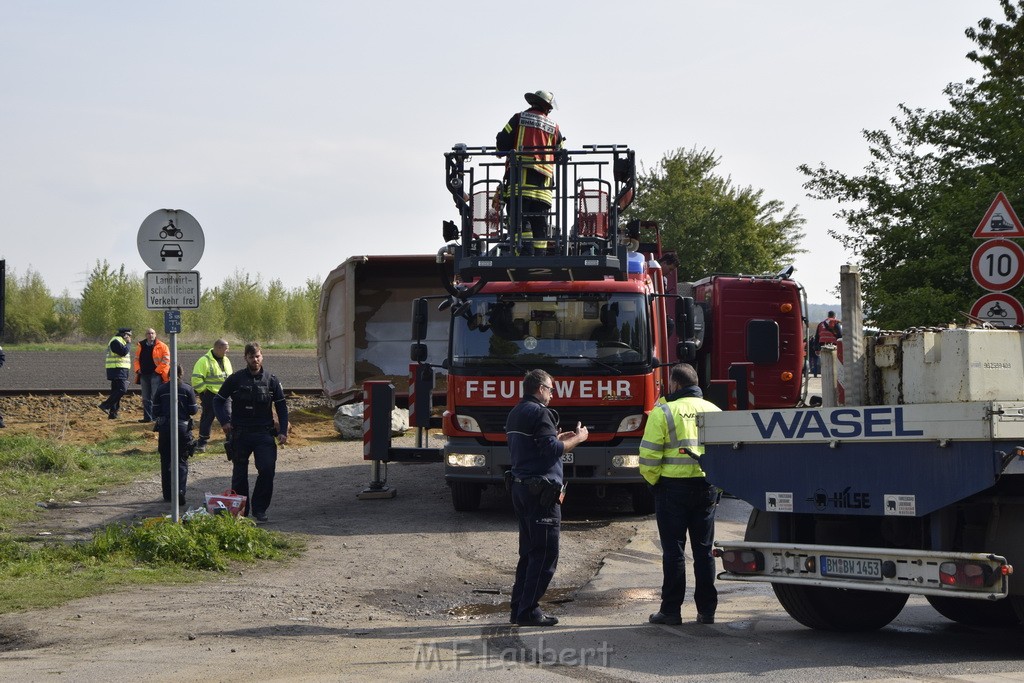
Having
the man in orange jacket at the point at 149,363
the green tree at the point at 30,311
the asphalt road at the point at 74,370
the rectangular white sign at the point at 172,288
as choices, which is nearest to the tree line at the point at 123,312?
the green tree at the point at 30,311

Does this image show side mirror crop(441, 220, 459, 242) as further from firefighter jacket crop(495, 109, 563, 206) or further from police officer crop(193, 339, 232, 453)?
police officer crop(193, 339, 232, 453)

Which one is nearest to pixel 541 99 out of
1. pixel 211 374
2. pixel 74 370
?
pixel 211 374

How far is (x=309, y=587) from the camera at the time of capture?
33.3 feet

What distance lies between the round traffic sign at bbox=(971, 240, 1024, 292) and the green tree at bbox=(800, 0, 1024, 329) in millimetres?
3132

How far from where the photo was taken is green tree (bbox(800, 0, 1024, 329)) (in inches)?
639

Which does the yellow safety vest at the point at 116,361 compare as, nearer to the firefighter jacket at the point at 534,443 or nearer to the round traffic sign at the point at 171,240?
the round traffic sign at the point at 171,240

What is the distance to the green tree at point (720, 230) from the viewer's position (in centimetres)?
3700

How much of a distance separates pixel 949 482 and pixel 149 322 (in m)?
68.5

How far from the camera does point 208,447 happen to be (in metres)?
19.8

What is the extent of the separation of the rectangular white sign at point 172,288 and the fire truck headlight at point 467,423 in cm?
325

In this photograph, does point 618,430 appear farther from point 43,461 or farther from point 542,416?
point 43,461

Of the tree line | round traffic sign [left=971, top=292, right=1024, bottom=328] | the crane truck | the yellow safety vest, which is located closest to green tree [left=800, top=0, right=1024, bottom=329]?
round traffic sign [left=971, top=292, right=1024, bottom=328]

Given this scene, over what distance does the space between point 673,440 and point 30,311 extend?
68066 mm

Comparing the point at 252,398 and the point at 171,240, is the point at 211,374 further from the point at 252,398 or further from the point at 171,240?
the point at 171,240
